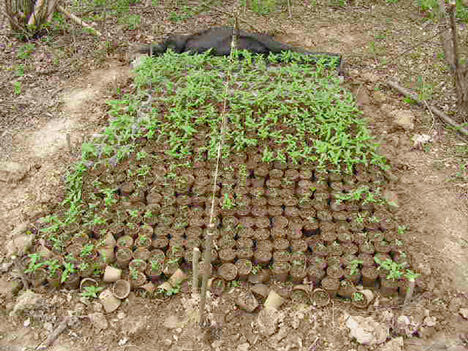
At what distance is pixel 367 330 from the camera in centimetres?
258

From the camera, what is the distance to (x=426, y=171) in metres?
3.84

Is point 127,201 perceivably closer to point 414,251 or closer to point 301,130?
point 301,130

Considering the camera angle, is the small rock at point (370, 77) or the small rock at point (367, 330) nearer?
the small rock at point (367, 330)

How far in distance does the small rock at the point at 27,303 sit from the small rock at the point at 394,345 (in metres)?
2.09

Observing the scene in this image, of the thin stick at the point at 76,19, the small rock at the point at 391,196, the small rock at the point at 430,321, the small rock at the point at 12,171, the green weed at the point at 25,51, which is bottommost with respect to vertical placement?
the small rock at the point at 12,171

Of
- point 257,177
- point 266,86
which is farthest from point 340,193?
point 266,86

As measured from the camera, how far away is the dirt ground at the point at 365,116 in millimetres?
2619

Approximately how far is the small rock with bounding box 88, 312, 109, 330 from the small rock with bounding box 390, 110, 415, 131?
10.5 ft

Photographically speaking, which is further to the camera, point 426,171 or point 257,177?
point 426,171

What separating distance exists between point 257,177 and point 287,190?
0.27 meters

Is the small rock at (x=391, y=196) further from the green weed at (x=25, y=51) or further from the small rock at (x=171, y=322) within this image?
the green weed at (x=25, y=51)

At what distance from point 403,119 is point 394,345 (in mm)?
2481

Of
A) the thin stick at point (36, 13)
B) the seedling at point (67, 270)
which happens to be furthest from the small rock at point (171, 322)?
the thin stick at point (36, 13)

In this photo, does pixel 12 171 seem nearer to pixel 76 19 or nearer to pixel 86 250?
pixel 86 250
